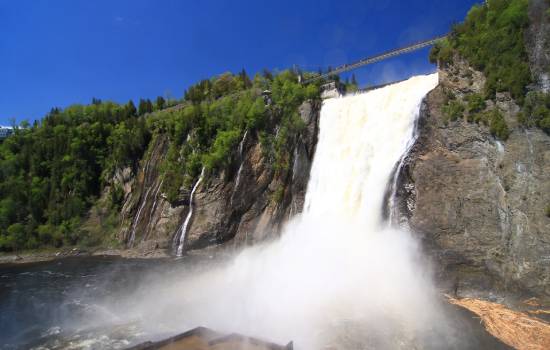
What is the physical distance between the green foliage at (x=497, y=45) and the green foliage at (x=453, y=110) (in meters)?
1.60

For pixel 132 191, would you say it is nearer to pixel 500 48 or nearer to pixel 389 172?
pixel 389 172

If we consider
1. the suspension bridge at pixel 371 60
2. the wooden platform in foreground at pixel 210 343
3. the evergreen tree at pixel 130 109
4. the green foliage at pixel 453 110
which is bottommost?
the wooden platform in foreground at pixel 210 343

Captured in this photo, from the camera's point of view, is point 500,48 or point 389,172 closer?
point 500,48

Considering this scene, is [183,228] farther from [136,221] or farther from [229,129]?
[229,129]

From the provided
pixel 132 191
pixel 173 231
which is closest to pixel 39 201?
pixel 132 191

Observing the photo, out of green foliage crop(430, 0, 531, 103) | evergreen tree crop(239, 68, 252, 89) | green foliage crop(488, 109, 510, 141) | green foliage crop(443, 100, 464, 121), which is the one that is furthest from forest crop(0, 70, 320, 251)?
green foliage crop(488, 109, 510, 141)

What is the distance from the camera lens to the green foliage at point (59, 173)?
140 feet

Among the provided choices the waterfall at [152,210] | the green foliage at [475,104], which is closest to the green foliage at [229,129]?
the waterfall at [152,210]

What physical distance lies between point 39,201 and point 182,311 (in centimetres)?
4035

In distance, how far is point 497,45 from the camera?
2069 centimetres

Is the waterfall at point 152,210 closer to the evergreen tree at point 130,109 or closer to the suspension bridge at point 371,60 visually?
the suspension bridge at point 371,60

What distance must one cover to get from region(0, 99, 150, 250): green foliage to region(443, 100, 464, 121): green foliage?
1442 inches

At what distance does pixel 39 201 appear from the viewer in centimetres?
4688

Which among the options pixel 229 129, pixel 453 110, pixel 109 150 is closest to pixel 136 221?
pixel 229 129
